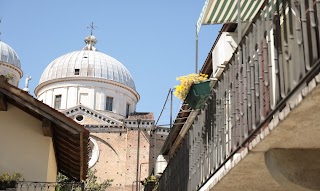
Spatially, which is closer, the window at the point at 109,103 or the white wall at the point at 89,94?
the white wall at the point at 89,94

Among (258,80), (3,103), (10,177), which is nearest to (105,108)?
(3,103)

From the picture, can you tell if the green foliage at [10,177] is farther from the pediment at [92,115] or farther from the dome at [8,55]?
the dome at [8,55]

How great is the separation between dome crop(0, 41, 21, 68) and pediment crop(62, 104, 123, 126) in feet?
34.2

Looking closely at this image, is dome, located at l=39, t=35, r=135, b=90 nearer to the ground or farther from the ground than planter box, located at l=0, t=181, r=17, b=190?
farther from the ground

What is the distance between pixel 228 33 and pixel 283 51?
5722 mm

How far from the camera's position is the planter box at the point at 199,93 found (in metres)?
9.17

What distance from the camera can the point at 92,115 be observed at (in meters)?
63.2

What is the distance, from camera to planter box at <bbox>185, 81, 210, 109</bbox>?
9172 millimetres

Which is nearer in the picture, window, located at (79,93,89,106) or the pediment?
the pediment

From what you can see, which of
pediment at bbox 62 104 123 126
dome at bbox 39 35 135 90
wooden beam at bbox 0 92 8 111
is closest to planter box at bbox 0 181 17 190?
wooden beam at bbox 0 92 8 111

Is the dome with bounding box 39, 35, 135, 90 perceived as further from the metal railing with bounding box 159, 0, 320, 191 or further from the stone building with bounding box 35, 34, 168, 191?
the metal railing with bounding box 159, 0, 320, 191

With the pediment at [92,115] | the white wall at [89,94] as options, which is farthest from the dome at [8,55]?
the pediment at [92,115]

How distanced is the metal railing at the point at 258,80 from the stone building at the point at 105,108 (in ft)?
168

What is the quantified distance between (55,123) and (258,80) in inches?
289
